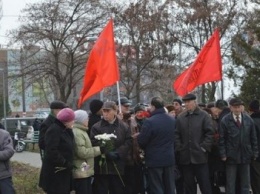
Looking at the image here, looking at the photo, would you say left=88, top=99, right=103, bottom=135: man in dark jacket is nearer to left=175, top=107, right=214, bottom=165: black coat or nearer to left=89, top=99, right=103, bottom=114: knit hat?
left=89, top=99, right=103, bottom=114: knit hat

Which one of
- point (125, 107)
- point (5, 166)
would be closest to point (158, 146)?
point (125, 107)

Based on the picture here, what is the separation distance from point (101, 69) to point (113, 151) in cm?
201

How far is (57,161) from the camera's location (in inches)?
294

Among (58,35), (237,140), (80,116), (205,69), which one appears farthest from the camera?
(58,35)

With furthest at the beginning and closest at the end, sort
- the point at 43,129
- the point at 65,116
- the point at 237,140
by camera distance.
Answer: the point at 237,140
the point at 43,129
the point at 65,116

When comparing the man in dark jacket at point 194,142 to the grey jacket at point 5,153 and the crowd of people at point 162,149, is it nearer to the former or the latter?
the crowd of people at point 162,149

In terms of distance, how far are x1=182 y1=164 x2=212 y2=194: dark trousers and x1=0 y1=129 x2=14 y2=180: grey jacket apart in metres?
3.01

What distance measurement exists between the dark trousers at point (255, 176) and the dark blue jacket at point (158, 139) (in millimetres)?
1712

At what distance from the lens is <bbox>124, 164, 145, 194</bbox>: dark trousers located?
31.9 feet

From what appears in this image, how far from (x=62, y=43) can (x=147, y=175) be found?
2053 cm

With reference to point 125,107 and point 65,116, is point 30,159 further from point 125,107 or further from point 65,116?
point 65,116

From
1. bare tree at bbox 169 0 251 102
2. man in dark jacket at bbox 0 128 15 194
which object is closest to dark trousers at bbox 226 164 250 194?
man in dark jacket at bbox 0 128 15 194

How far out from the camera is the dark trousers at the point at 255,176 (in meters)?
9.79

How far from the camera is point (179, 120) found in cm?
932
